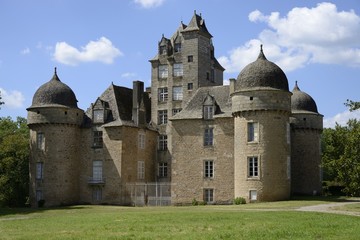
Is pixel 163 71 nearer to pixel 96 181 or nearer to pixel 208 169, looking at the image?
pixel 208 169

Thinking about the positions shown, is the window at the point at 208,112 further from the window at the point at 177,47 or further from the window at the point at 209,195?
the window at the point at 177,47

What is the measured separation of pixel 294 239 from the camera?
19.0m

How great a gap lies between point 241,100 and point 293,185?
1372cm

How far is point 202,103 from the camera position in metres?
49.3

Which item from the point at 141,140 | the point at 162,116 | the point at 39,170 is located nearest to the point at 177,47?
the point at 162,116

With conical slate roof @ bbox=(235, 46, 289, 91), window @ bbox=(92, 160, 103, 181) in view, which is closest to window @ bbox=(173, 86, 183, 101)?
window @ bbox=(92, 160, 103, 181)

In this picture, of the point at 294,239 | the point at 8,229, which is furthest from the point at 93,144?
the point at 294,239

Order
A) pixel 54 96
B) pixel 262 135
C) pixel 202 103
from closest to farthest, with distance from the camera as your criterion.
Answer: pixel 262 135
pixel 202 103
pixel 54 96

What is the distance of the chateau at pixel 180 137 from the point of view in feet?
144

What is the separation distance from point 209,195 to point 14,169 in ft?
66.8

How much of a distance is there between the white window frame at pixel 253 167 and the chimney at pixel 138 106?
12.6 m

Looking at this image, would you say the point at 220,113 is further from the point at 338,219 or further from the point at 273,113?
the point at 338,219

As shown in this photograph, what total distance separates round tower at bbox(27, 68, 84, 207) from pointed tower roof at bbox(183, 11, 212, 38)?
45.5 ft

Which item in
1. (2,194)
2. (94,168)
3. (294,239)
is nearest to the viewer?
(294,239)
